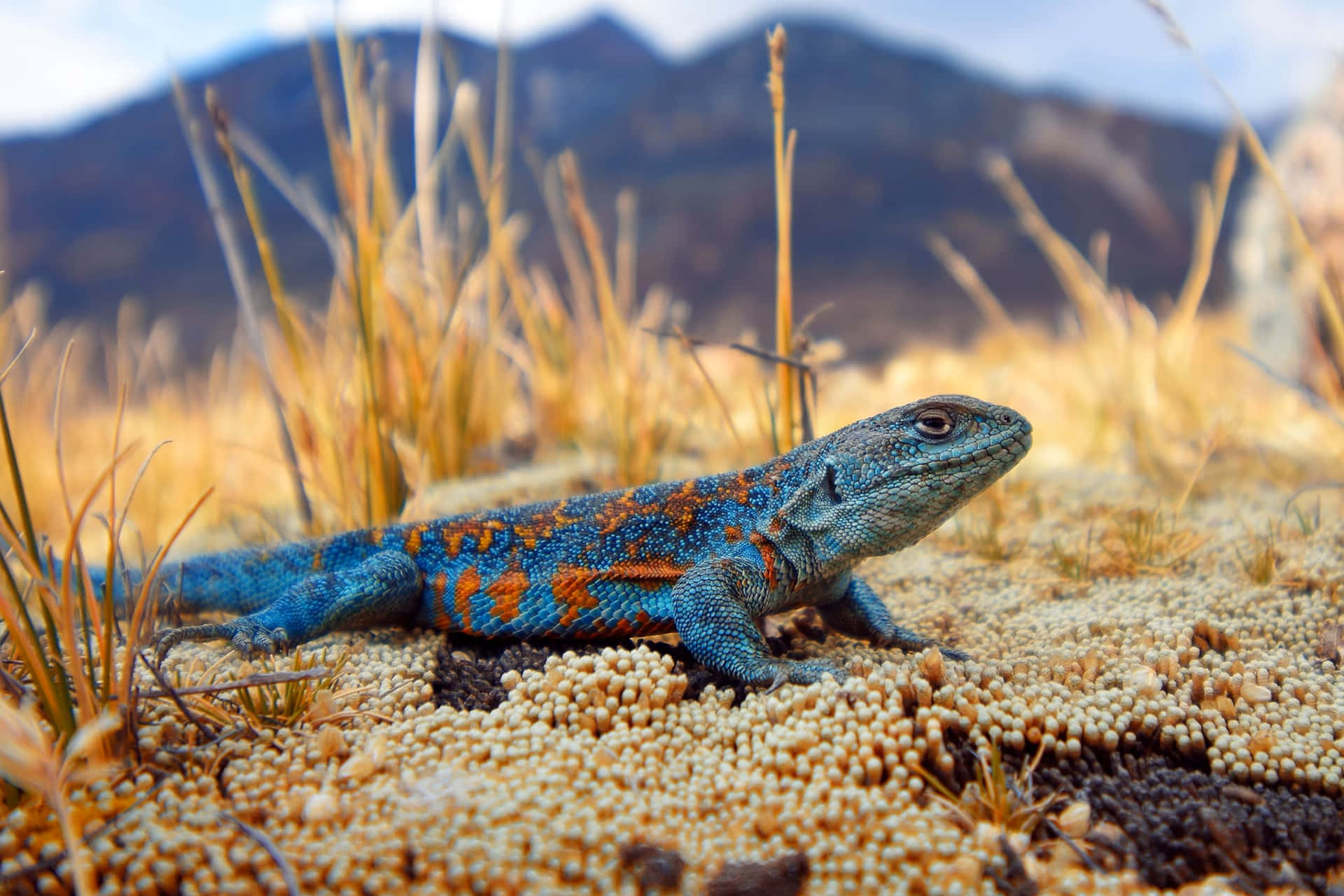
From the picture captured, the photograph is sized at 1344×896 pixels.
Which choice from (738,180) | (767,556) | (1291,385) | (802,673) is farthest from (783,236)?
(738,180)

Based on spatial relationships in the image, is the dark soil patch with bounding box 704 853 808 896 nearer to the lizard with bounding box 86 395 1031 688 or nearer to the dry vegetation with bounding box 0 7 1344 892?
the dry vegetation with bounding box 0 7 1344 892

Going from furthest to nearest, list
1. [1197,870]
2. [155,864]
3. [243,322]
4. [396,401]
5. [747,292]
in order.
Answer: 1. [747,292]
2. [396,401]
3. [243,322]
4. [1197,870]
5. [155,864]

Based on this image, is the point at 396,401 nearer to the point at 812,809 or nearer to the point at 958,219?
the point at 812,809

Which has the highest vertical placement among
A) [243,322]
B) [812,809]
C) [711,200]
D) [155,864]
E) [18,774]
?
[711,200]

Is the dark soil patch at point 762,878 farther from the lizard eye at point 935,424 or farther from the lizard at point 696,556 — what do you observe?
the lizard eye at point 935,424

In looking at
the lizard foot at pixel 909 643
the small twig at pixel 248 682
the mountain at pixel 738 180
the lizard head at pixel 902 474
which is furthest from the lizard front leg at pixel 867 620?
the mountain at pixel 738 180

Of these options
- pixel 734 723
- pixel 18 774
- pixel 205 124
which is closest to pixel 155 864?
pixel 18 774

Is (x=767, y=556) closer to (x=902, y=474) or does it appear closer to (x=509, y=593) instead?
(x=902, y=474)
